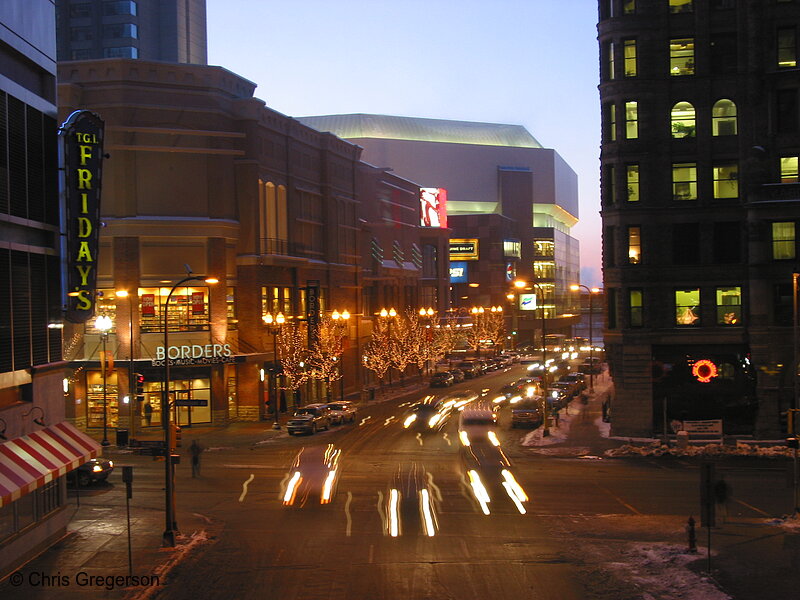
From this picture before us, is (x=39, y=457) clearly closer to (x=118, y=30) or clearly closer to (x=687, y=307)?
(x=687, y=307)

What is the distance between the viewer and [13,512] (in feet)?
76.7

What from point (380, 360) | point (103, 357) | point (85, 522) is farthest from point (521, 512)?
point (380, 360)

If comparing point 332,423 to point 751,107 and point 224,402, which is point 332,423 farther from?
point 751,107

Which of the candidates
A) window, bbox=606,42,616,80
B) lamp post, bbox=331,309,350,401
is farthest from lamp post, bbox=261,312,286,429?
window, bbox=606,42,616,80

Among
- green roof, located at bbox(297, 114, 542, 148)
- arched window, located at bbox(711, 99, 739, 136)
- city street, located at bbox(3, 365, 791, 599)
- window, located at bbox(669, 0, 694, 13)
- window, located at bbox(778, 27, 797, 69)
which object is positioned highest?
green roof, located at bbox(297, 114, 542, 148)

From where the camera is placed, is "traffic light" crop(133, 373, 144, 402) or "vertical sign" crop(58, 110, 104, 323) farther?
"traffic light" crop(133, 373, 144, 402)

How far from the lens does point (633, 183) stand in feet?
161

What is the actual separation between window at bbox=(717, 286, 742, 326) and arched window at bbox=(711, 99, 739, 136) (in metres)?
8.66

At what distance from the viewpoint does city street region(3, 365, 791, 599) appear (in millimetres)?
21453

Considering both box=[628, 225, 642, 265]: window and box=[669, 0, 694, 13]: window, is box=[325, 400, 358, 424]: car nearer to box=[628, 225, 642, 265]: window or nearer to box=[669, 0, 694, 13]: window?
box=[628, 225, 642, 265]: window

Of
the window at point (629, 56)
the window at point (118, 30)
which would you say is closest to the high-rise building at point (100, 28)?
the window at point (118, 30)

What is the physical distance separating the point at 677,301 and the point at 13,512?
119 feet

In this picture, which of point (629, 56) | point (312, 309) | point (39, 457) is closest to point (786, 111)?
point (629, 56)

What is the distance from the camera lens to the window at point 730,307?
157 ft
